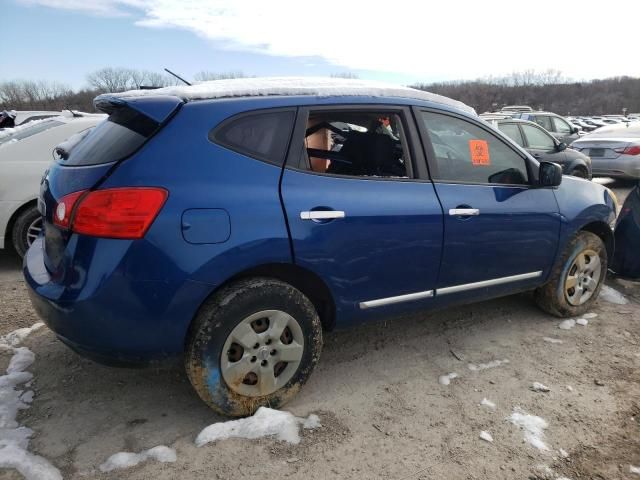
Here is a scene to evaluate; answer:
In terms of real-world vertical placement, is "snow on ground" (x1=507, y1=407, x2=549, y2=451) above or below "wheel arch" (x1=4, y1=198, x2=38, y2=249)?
below

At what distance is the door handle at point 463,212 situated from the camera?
3113mm

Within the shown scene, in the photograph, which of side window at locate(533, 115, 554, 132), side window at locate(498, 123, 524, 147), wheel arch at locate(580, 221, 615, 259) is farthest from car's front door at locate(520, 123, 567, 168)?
wheel arch at locate(580, 221, 615, 259)

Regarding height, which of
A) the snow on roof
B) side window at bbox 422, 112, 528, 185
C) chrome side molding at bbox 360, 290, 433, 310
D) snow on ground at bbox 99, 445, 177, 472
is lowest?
snow on ground at bbox 99, 445, 177, 472

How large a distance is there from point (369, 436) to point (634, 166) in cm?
1057

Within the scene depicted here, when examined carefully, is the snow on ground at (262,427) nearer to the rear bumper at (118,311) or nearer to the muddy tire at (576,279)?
the rear bumper at (118,311)

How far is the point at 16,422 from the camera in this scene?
2.59 meters

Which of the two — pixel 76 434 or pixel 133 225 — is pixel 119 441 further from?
pixel 133 225

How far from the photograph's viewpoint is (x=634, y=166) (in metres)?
10.5

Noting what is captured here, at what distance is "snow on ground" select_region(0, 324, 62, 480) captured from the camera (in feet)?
7.40

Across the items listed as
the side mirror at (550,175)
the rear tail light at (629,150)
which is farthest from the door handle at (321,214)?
the rear tail light at (629,150)

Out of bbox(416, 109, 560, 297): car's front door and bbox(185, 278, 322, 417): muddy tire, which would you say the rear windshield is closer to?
bbox(185, 278, 322, 417): muddy tire

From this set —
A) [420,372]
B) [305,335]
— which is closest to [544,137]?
[420,372]

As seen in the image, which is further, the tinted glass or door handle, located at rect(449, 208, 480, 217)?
the tinted glass

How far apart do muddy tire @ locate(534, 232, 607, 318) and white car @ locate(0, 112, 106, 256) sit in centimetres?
465
